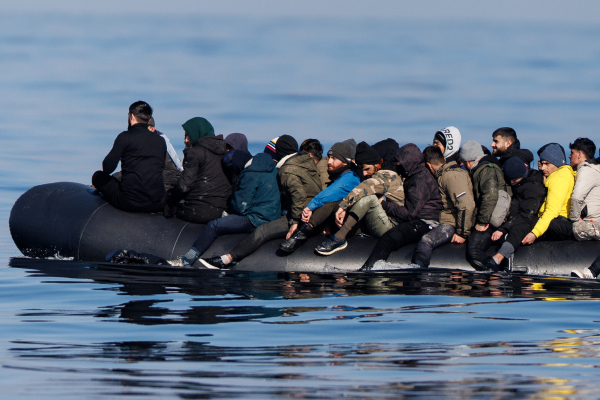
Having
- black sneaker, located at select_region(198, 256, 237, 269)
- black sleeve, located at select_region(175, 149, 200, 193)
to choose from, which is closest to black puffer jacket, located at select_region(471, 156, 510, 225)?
black sneaker, located at select_region(198, 256, 237, 269)

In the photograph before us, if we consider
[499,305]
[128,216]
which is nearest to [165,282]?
[128,216]

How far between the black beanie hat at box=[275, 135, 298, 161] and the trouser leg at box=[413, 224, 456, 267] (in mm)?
2553

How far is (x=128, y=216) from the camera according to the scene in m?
13.1

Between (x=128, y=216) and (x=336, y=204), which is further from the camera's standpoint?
(x=128, y=216)

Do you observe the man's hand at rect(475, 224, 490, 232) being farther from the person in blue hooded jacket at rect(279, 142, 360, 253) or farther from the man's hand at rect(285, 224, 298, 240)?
the man's hand at rect(285, 224, 298, 240)

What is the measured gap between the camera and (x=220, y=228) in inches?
495

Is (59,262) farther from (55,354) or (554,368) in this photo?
(554,368)

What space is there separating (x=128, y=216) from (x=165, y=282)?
225cm

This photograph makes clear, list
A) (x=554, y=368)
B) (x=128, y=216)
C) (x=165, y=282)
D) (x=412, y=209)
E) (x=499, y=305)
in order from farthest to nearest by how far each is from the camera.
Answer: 1. (x=128, y=216)
2. (x=412, y=209)
3. (x=165, y=282)
4. (x=499, y=305)
5. (x=554, y=368)

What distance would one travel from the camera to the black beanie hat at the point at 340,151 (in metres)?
12.4

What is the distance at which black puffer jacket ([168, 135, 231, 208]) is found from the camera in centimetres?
1265

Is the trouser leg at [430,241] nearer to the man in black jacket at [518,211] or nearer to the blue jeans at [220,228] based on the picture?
the man in black jacket at [518,211]

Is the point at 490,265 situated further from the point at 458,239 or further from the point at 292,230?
the point at 292,230

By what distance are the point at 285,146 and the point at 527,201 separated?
3725 millimetres
